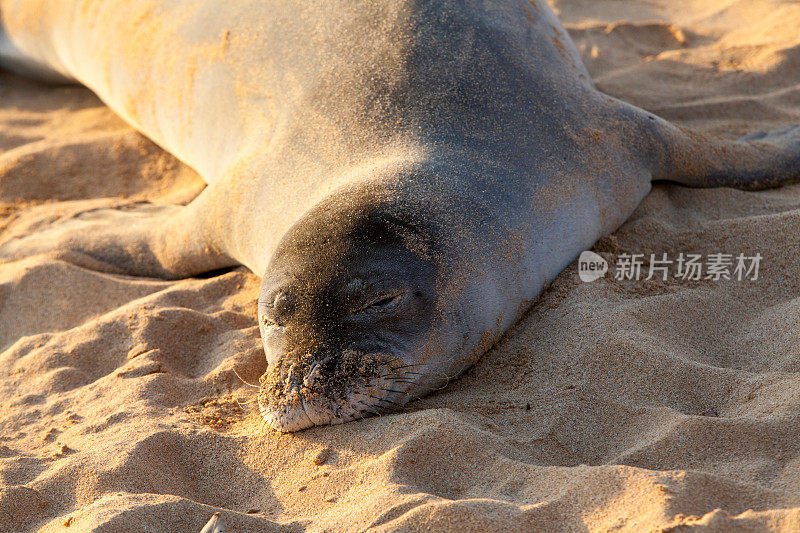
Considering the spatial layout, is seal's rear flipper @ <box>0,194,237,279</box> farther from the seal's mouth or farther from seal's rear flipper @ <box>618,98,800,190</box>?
seal's rear flipper @ <box>618,98,800,190</box>

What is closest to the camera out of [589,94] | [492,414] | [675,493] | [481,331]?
[675,493]

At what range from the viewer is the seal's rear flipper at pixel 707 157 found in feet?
12.7

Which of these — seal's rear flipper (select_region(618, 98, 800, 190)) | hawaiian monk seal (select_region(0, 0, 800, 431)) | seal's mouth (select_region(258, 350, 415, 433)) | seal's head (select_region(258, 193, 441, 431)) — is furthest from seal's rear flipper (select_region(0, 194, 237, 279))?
seal's rear flipper (select_region(618, 98, 800, 190))

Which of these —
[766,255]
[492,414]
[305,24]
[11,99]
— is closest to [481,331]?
[492,414]

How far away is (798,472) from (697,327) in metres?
0.92

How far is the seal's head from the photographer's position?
2.68 metres

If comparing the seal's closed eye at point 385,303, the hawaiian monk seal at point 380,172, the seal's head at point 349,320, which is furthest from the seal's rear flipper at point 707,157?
the seal's closed eye at point 385,303

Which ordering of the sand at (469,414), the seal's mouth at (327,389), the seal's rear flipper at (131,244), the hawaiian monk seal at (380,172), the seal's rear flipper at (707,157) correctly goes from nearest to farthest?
the sand at (469,414) < the seal's mouth at (327,389) < the hawaiian monk seal at (380,172) < the seal's rear flipper at (707,157) < the seal's rear flipper at (131,244)

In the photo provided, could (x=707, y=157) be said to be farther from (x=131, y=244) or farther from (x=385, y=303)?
(x=131, y=244)

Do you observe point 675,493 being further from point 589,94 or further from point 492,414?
point 589,94

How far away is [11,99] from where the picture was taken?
6.57 meters

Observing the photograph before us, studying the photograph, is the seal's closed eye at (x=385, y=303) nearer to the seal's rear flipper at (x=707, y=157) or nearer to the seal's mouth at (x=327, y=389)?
the seal's mouth at (x=327, y=389)

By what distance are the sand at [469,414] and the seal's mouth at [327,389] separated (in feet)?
0.19

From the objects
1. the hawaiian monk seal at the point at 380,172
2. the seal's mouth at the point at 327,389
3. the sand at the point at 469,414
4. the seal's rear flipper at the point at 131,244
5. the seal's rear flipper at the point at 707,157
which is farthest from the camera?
the seal's rear flipper at the point at 131,244
